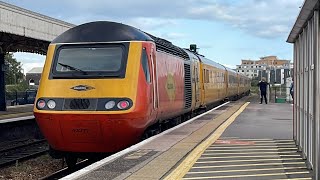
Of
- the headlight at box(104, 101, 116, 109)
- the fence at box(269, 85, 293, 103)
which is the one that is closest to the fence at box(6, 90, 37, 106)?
the fence at box(269, 85, 293, 103)

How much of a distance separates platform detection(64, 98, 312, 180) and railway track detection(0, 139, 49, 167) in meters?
4.57

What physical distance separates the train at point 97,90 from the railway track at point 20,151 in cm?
358

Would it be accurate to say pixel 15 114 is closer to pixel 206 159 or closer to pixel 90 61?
pixel 90 61

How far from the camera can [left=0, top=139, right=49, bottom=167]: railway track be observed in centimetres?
1393

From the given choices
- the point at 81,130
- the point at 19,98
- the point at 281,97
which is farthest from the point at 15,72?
the point at 81,130

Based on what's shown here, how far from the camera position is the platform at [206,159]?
7504 mm

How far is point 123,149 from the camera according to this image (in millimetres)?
10336

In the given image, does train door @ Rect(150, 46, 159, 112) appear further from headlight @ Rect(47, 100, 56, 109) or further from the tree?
the tree

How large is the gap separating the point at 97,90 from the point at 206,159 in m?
2.69

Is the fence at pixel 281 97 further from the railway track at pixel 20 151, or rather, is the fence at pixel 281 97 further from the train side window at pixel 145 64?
the train side window at pixel 145 64

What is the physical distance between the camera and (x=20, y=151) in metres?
15.8

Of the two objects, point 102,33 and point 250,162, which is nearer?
point 250,162

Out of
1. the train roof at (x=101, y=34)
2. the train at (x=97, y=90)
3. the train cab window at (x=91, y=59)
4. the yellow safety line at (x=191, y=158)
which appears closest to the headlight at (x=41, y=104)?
the train at (x=97, y=90)

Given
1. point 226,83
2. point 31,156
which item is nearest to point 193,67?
point 31,156
